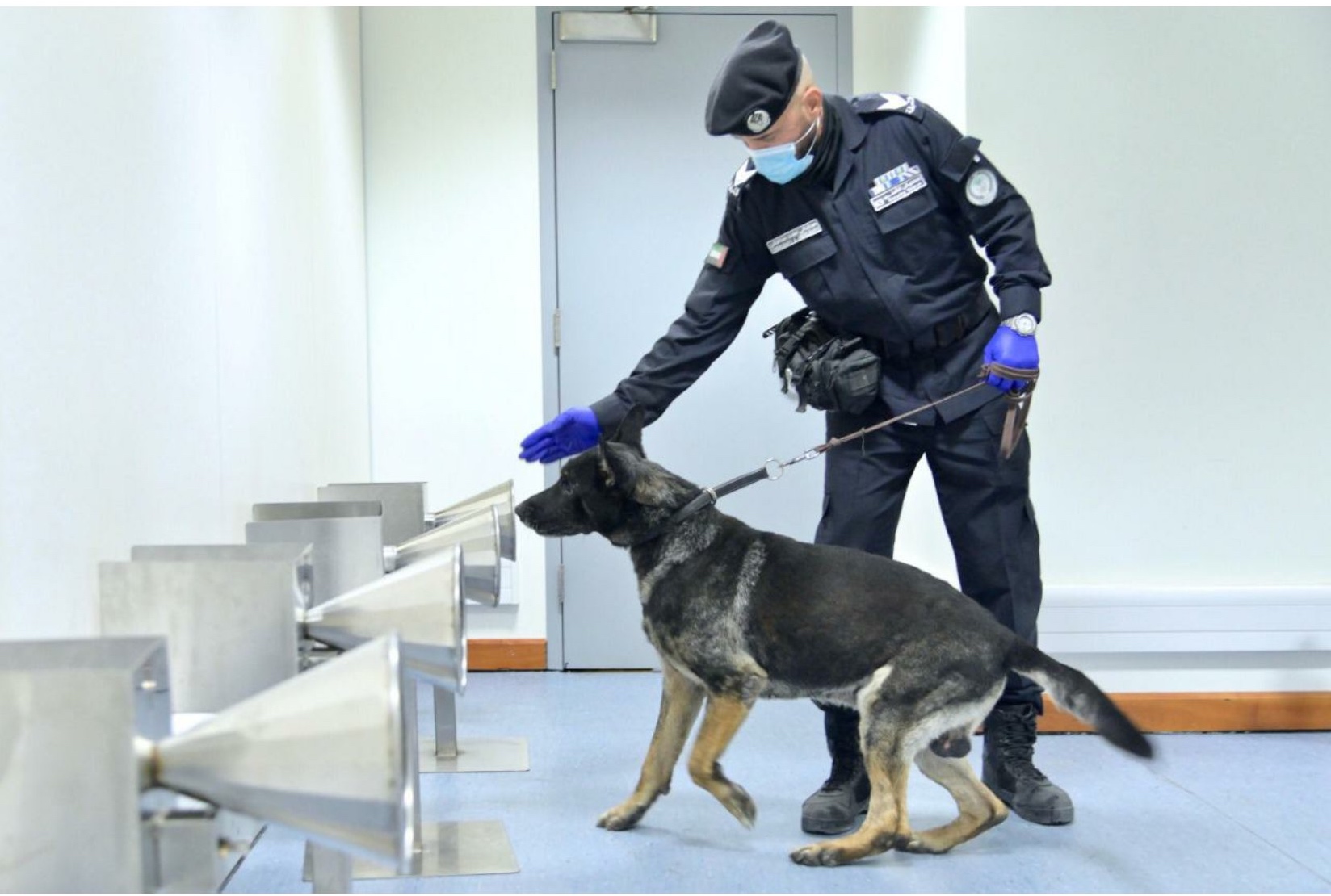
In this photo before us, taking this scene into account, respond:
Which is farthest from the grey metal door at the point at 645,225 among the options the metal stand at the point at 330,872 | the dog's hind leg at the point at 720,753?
the metal stand at the point at 330,872

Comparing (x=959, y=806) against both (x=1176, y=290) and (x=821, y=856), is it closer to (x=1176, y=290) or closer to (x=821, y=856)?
(x=821, y=856)

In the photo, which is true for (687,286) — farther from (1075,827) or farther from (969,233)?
(1075,827)

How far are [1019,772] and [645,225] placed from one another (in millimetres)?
2723

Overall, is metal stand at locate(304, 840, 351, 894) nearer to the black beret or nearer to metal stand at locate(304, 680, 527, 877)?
metal stand at locate(304, 680, 527, 877)

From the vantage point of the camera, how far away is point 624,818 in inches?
118

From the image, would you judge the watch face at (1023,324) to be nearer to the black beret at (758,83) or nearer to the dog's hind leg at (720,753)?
the black beret at (758,83)

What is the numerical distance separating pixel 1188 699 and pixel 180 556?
3152 millimetres

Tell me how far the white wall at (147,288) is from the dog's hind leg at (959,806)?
1597mm

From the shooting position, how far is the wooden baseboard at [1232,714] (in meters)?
3.96

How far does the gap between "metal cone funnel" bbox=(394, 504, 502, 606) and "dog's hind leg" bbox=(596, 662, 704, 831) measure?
1.47 ft

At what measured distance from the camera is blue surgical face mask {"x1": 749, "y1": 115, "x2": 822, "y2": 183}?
2988 millimetres

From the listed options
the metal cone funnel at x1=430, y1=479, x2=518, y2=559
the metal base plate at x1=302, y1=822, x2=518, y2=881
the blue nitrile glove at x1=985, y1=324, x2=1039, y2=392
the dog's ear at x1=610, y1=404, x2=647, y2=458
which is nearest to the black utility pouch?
the blue nitrile glove at x1=985, y1=324, x2=1039, y2=392

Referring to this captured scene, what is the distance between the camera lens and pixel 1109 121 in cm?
402

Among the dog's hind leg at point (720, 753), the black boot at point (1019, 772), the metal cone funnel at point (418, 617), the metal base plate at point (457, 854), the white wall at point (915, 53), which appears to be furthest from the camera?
the white wall at point (915, 53)
